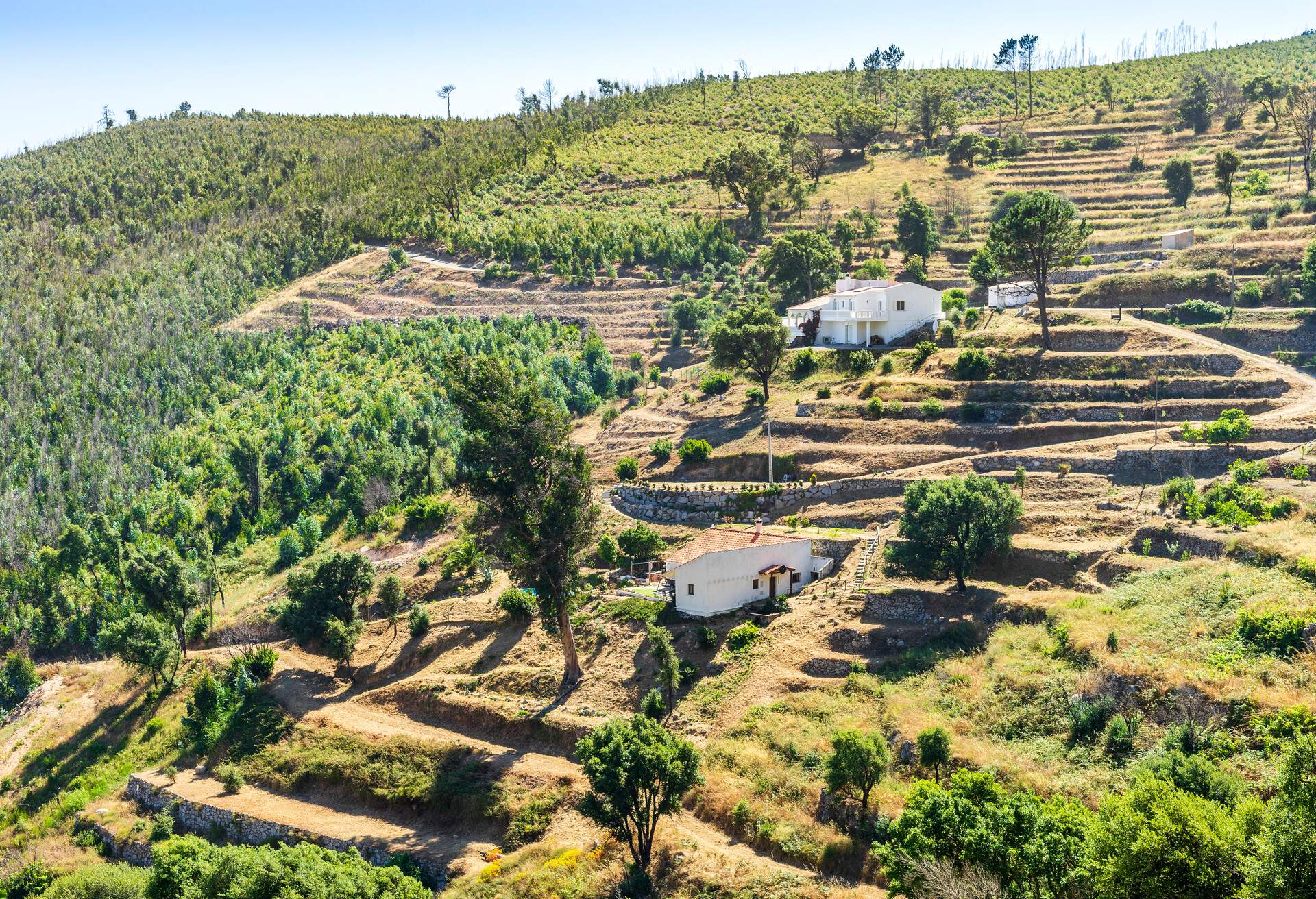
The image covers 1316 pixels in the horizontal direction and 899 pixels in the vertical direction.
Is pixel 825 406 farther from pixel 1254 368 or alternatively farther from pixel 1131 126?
pixel 1131 126

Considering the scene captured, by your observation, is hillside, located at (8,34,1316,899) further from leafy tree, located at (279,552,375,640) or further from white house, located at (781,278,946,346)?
white house, located at (781,278,946,346)

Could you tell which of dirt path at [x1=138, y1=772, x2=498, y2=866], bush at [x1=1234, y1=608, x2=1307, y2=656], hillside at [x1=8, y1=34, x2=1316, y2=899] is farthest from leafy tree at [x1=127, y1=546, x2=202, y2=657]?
bush at [x1=1234, y1=608, x2=1307, y2=656]

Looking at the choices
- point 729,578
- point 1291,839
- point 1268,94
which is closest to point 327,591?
point 729,578

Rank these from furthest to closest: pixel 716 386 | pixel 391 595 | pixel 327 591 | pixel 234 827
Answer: pixel 716 386 < pixel 391 595 < pixel 327 591 < pixel 234 827

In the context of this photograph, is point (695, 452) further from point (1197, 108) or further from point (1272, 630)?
point (1197, 108)

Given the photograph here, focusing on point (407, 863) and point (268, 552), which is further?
point (268, 552)

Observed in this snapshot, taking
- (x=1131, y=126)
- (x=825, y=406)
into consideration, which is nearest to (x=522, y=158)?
(x=1131, y=126)
